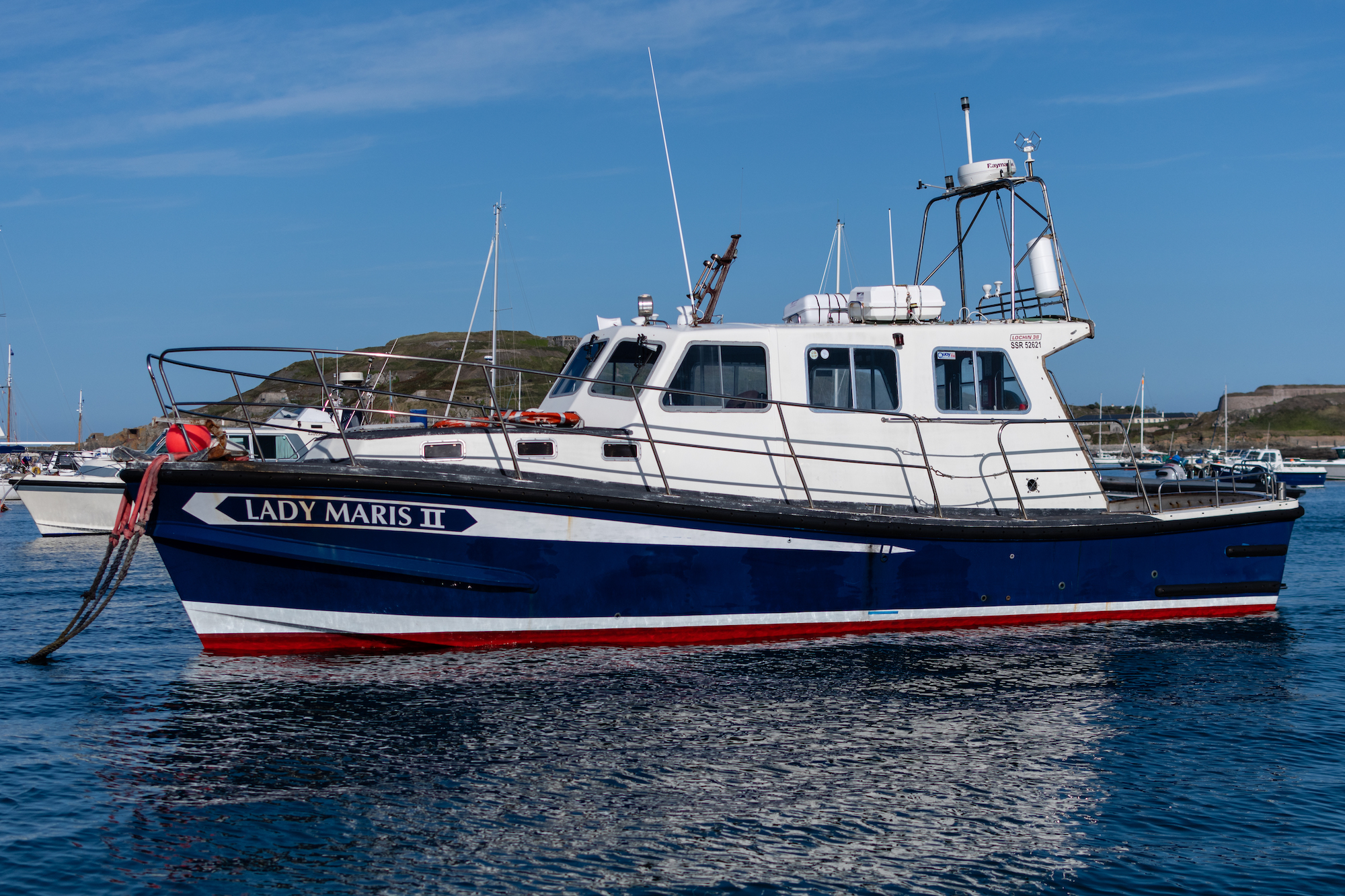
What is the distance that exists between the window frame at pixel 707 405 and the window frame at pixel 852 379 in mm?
334

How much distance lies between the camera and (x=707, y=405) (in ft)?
28.2

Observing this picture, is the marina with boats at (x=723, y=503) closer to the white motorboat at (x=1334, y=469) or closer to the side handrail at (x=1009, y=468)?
the side handrail at (x=1009, y=468)

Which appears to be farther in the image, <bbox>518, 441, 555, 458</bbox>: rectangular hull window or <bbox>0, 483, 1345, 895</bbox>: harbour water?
<bbox>518, 441, 555, 458</bbox>: rectangular hull window

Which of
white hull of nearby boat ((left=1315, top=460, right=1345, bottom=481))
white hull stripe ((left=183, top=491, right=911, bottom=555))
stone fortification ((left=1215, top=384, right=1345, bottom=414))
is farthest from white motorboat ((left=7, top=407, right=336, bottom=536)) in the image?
stone fortification ((left=1215, top=384, right=1345, bottom=414))

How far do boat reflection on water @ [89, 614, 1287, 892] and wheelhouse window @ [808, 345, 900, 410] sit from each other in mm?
2124

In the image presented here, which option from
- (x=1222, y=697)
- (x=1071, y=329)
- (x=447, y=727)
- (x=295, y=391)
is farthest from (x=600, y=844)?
(x=295, y=391)

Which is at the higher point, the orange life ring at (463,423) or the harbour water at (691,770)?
the orange life ring at (463,423)

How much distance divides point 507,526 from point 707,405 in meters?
2.08

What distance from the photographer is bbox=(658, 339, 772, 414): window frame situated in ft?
27.8

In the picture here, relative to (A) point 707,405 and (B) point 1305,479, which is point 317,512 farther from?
(B) point 1305,479

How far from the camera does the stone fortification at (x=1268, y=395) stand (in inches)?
3182

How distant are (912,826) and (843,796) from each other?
44 centimetres

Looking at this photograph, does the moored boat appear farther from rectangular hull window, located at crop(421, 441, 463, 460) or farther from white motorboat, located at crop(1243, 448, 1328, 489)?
white motorboat, located at crop(1243, 448, 1328, 489)

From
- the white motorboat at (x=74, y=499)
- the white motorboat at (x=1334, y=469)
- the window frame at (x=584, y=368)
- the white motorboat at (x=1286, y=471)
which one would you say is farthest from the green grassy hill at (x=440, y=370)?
the white motorboat at (x=1334, y=469)
